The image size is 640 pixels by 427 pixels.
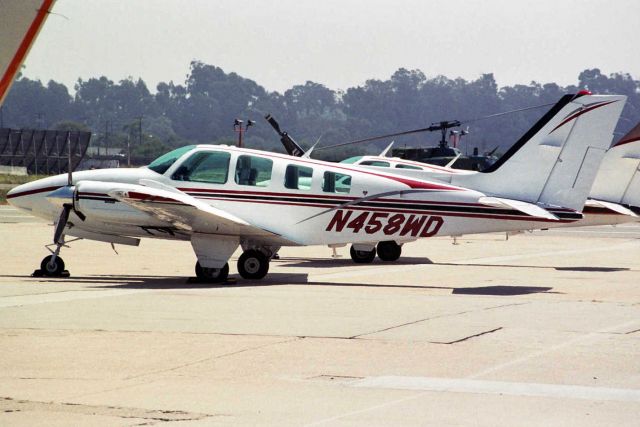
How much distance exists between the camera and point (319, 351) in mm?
12203

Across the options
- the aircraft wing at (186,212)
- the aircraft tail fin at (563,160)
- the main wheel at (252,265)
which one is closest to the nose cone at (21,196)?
the aircraft wing at (186,212)

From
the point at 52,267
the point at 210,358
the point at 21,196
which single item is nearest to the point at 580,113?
the point at 52,267

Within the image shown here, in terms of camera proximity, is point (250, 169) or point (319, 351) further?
point (250, 169)

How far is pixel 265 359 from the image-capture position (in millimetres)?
11656

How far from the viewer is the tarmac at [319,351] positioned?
30.2 feet

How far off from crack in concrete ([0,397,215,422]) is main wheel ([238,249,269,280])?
454 inches

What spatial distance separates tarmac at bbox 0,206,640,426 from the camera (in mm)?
9219

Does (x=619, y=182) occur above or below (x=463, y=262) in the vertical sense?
above

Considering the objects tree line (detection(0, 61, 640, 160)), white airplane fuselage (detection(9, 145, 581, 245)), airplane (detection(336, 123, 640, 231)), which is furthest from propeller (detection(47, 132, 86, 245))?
tree line (detection(0, 61, 640, 160))

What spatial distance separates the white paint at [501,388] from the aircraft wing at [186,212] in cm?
927

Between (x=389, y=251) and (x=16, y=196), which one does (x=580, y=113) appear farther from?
(x=16, y=196)

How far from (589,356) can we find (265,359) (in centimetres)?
A: 336

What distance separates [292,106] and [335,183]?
485 ft

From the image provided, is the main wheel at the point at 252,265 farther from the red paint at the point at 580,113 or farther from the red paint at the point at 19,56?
the red paint at the point at 19,56
